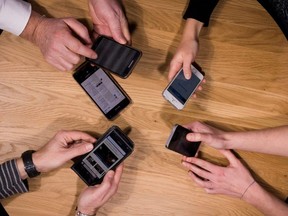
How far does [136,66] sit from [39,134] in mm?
368

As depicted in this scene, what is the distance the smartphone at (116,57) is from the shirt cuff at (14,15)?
0.23 m

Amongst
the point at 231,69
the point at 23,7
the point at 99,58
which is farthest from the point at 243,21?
the point at 23,7

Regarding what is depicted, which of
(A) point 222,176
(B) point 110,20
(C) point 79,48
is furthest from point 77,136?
(A) point 222,176

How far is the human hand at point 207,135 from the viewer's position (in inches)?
39.9

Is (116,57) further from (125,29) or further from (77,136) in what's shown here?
(77,136)

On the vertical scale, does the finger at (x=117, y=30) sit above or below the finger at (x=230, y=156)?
above

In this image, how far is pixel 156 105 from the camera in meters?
1.07

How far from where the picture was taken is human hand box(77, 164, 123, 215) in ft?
3.24

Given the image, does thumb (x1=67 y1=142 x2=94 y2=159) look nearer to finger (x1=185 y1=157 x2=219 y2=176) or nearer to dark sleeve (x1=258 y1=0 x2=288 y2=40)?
finger (x1=185 y1=157 x2=219 y2=176)

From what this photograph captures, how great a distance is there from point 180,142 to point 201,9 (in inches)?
16.4

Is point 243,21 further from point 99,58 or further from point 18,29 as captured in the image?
point 18,29

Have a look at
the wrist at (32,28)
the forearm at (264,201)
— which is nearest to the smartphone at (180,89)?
the forearm at (264,201)

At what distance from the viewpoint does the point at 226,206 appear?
1061mm

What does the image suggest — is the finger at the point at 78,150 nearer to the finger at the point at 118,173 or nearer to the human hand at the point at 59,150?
the human hand at the point at 59,150
